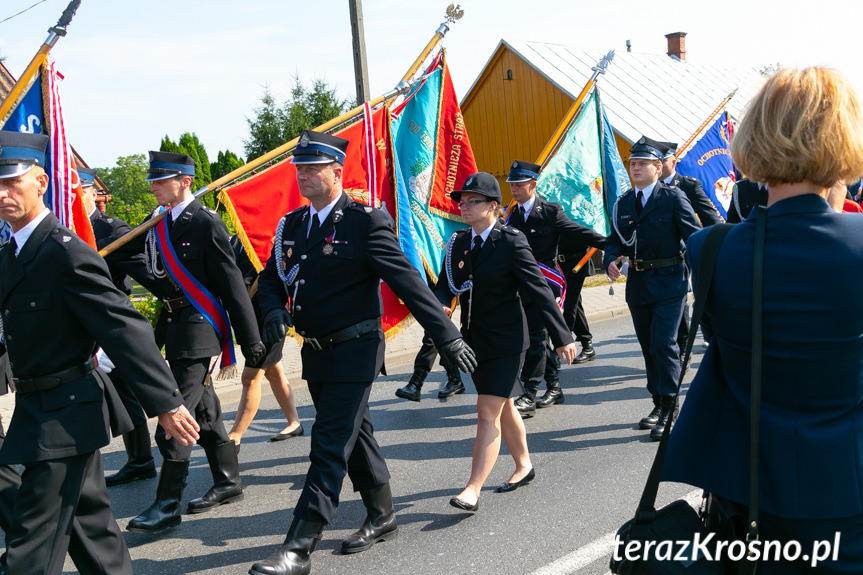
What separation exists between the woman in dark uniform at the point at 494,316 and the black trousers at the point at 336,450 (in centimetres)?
64

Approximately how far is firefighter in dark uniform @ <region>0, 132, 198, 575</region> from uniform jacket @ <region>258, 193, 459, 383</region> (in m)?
0.98

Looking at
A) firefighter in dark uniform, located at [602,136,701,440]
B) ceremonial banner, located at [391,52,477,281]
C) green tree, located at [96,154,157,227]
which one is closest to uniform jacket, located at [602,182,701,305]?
firefighter in dark uniform, located at [602,136,701,440]

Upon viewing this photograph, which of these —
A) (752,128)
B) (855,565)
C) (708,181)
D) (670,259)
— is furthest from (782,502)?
(708,181)

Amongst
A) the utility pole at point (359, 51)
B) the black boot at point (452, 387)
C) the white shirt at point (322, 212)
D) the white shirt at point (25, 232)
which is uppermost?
the utility pole at point (359, 51)

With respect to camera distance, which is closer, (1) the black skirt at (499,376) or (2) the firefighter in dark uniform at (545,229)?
(1) the black skirt at (499,376)

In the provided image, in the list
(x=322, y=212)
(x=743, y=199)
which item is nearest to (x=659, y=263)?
(x=743, y=199)

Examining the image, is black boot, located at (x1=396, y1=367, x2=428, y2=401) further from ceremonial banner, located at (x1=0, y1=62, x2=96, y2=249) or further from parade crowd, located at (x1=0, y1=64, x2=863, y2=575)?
ceremonial banner, located at (x1=0, y1=62, x2=96, y2=249)

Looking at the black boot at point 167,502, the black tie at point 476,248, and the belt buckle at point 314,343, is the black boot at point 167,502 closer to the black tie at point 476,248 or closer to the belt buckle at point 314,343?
the belt buckle at point 314,343

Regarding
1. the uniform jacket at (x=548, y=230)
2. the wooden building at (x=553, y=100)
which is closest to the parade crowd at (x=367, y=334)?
the uniform jacket at (x=548, y=230)

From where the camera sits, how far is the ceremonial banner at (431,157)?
7.43 metres

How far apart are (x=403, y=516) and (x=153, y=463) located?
77.5 inches

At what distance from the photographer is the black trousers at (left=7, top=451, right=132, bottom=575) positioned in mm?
2879

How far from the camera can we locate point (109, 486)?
213 inches

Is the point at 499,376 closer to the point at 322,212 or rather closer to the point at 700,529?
the point at 322,212
